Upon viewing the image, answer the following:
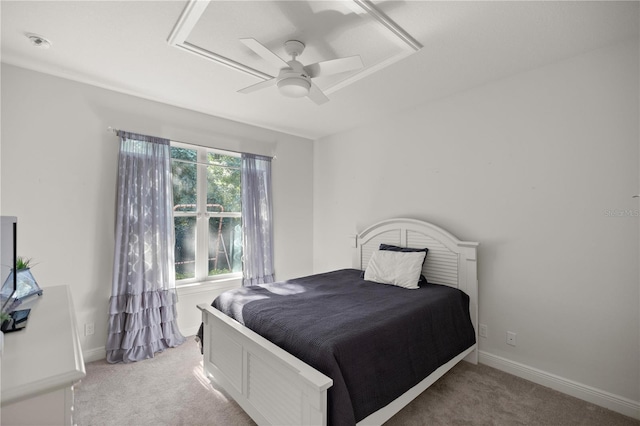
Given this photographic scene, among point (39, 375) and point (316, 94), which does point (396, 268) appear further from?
point (39, 375)

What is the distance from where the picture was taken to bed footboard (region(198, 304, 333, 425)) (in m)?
1.43

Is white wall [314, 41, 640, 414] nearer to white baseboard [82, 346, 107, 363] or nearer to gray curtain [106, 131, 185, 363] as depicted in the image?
gray curtain [106, 131, 185, 363]

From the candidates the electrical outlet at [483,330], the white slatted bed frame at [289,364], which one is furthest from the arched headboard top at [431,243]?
the electrical outlet at [483,330]

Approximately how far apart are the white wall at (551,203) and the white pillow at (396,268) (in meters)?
0.54

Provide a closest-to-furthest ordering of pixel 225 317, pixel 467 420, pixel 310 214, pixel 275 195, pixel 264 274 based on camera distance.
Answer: pixel 467 420 → pixel 225 317 → pixel 264 274 → pixel 275 195 → pixel 310 214

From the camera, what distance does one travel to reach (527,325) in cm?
250

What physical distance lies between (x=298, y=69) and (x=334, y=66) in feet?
0.82

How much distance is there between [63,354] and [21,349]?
17 centimetres

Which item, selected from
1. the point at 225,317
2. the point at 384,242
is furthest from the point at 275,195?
the point at 225,317

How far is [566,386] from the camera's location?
2266 millimetres

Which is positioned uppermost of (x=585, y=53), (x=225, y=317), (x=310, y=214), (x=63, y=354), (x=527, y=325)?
(x=585, y=53)

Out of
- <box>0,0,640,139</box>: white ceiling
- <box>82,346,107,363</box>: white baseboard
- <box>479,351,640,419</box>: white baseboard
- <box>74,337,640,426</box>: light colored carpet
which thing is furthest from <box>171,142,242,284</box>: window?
<box>479,351,640,419</box>: white baseboard

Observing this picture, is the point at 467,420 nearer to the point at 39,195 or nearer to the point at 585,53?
the point at 585,53

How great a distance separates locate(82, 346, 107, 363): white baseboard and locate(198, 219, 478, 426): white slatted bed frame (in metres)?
1.17
